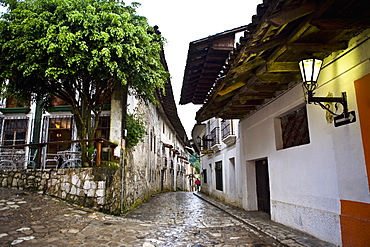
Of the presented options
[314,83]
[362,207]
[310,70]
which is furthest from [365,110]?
[362,207]

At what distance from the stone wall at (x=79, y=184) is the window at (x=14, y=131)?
391 centimetres

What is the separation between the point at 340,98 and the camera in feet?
14.2

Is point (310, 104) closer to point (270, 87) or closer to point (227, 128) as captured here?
point (270, 87)

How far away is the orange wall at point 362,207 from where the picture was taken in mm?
3848

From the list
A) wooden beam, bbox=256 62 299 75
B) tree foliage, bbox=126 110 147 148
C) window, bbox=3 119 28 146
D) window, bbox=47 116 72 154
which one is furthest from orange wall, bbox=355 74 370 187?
window, bbox=3 119 28 146

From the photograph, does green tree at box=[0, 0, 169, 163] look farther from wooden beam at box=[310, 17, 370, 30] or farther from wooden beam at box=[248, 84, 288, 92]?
wooden beam at box=[310, 17, 370, 30]

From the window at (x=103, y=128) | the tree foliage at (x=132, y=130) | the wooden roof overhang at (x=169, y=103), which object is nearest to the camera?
the tree foliage at (x=132, y=130)

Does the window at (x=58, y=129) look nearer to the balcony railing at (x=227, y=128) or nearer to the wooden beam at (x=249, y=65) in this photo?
the balcony railing at (x=227, y=128)

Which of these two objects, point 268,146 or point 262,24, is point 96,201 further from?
point 262,24

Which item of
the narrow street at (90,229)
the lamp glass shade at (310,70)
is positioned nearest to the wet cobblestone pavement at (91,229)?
the narrow street at (90,229)

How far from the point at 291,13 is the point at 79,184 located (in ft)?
23.3

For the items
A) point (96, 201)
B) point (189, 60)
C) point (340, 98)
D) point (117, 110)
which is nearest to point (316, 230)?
point (340, 98)

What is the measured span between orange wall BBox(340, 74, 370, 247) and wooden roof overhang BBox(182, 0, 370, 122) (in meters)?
0.81

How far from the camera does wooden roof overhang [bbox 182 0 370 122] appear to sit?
347 centimetres
